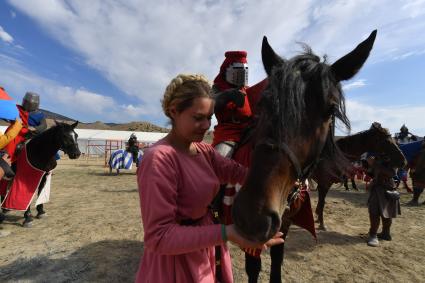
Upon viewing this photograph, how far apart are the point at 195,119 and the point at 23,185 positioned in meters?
5.43

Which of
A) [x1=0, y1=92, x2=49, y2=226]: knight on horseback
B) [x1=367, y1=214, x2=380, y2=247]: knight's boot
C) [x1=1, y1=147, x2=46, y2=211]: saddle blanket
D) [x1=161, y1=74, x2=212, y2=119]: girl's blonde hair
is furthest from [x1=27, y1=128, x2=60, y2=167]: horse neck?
[x1=367, y1=214, x2=380, y2=247]: knight's boot

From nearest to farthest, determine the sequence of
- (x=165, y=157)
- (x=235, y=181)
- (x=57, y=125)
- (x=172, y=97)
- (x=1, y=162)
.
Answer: (x=165, y=157)
(x=172, y=97)
(x=235, y=181)
(x=1, y=162)
(x=57, y=125)

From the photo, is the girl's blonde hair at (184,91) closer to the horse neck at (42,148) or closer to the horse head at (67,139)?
the horse neck at (42,148)

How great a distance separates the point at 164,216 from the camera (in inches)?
45.5

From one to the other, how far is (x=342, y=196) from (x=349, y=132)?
9.53 metres

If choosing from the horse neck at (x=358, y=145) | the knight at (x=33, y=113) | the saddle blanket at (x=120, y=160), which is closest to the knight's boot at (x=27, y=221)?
the knight at (x=33, y=113)

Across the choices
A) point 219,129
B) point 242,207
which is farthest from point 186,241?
point 219,129

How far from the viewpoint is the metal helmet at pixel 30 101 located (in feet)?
20.6

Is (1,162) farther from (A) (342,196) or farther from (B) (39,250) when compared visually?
(A) (342,196)

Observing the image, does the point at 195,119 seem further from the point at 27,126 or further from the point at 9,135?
the point at 27,126

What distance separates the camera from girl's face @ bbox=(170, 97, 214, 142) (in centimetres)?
133

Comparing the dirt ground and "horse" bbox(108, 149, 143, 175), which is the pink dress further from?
"horse" bbox(108, 149, 143, 175)

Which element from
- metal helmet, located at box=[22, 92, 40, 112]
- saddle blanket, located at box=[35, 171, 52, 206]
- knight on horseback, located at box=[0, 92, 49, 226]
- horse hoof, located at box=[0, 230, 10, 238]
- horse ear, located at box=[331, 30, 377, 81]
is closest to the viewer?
horse ear, located at box=[331, 30, 377, 81]

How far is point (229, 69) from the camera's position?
3137 millimetres
